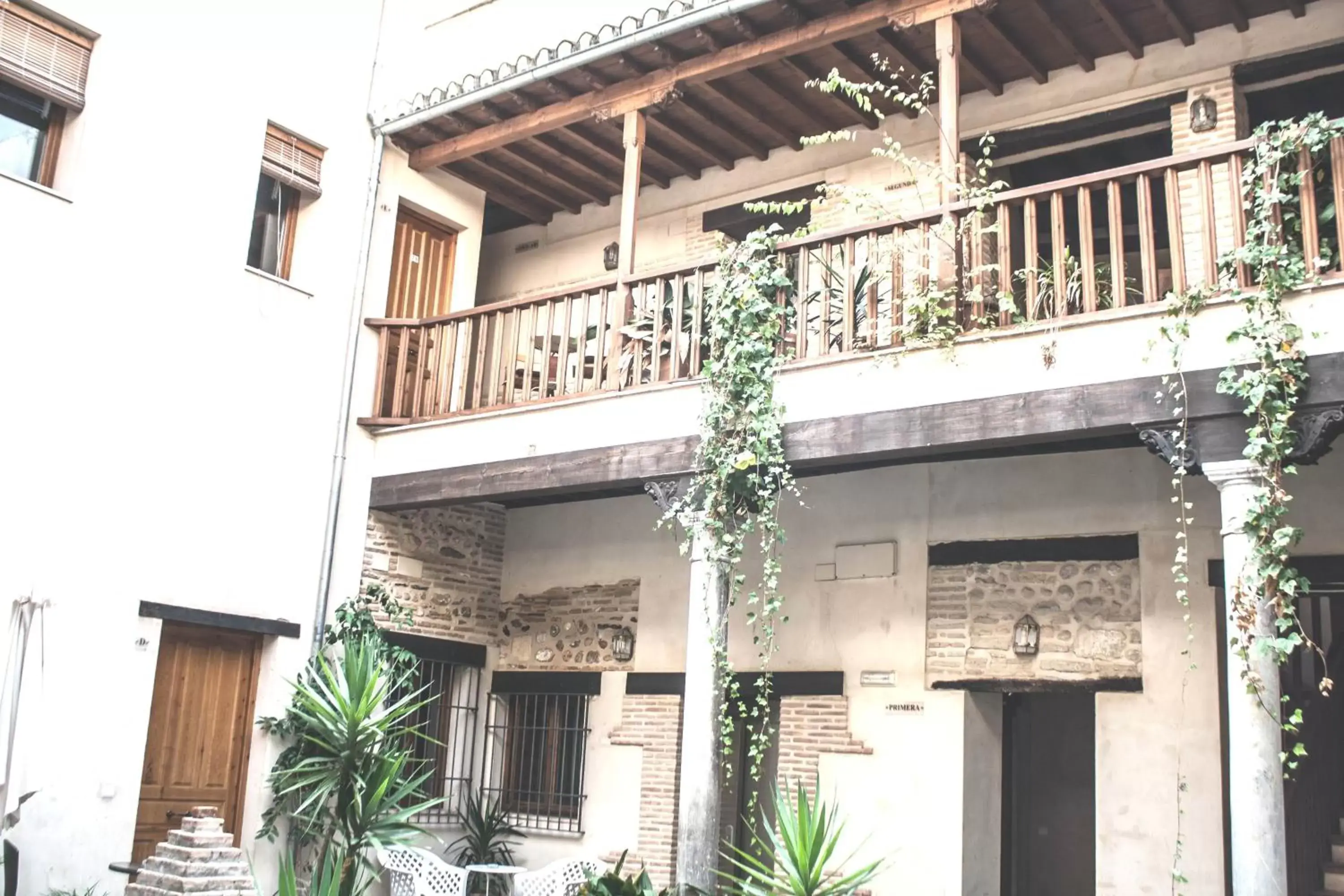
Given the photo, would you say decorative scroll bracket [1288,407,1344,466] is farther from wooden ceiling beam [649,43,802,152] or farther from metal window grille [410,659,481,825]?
metal window grille [410,659,481,825]

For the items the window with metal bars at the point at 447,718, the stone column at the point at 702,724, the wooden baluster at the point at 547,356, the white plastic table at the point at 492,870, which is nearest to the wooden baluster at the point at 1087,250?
the stone column at the point at 702,724

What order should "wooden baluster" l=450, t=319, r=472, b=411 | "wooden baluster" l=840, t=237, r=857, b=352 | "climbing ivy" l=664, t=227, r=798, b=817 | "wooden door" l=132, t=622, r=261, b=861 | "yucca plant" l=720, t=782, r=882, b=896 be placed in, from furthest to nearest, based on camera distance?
"wooden baluster" l=450, t=319, r=472, b=411 < "wooden door" l=132, t=622, r=261, b=861 < "climbing ivy" l=664, t=227, r=798, b=817 < "wooden baluster" l=840, t=237, r=857, b=352 < "yucca plant" l=720, t=782, r=882, b=896

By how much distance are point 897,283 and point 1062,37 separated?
2.26m

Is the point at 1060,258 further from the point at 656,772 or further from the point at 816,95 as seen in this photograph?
the point at 656,772

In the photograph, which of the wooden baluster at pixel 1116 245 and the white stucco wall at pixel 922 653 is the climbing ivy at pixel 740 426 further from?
the wooden baluster at pixel 1116 245

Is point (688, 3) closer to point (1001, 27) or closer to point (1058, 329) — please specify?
point (1001, 27)

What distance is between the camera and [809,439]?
299 inches

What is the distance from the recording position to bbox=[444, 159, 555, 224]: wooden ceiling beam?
35.1ft

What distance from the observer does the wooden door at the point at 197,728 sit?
8.52m

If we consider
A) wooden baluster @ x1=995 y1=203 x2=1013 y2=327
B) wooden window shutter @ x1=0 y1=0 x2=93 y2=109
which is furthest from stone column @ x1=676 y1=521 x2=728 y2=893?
wooden window shutter @ x1=0 y1=0 x2=93 y2=109

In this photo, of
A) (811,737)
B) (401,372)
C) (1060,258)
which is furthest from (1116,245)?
(401,372)

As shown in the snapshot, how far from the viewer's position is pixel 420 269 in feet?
35.1

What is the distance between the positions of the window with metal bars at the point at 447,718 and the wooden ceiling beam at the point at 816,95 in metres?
5.10

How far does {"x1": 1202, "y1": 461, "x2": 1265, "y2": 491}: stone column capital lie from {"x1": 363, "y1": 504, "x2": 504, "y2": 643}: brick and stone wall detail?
5974 mm
